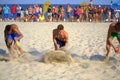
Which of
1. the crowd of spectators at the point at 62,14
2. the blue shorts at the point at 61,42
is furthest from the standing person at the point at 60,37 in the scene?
the crowd of spectators at the point at 62,14

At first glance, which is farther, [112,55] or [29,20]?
[29,20]

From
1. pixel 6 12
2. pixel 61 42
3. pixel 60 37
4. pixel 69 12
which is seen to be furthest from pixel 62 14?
pixel 60 37

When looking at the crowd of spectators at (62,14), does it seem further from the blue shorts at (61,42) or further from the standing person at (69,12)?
the blue shorts at (61,42)

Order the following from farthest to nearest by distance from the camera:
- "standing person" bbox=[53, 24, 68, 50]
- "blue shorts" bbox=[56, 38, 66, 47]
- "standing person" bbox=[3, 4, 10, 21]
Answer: "standing person" bbox=[3, 4, 10, 21] < "blue shorts" bbox=[56, 38, 66, 47] < "standing person" bbox=[53, 24, 68, 50]

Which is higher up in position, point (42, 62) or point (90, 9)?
point (90, 9)

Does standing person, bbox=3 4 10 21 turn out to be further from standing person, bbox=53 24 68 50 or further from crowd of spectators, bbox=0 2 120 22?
standing person, bbox=53 24 68 50

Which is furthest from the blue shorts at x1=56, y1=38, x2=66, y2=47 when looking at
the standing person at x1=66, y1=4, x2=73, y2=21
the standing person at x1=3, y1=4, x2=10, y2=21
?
the standing person at x1=3, y1=4, x2=10, y2=21

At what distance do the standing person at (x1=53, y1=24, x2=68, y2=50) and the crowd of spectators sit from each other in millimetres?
11667

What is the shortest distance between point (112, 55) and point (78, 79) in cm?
255

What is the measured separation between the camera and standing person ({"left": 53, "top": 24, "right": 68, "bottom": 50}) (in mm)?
6953

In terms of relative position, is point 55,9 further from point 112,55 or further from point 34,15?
point 112,55

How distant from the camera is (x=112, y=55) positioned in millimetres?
7512

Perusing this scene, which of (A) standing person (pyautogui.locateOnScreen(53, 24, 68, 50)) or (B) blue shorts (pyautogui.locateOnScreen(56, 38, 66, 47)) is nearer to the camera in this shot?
(A) standing person (pyautogui.locateOnScreen(53, 24, 68, 50))

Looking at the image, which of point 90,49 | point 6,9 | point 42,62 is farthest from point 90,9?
point 42,62
